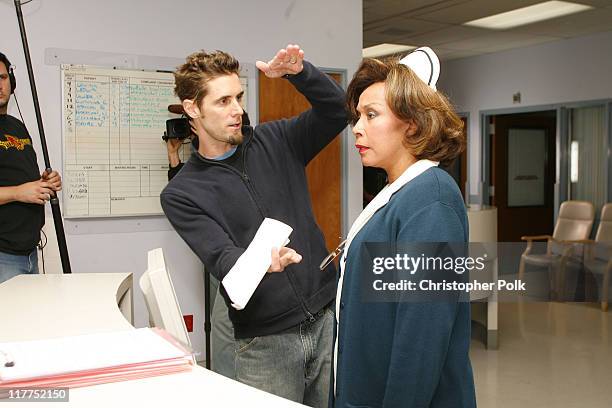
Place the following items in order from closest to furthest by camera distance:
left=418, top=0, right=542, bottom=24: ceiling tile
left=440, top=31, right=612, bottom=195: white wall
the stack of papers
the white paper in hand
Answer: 1. the stack of papers
2. the white paper in hand
3. left=418, top=0, right=542, bottom=24: ceiling tile
4. left=440, top=31, right=612, bottom=195: white wall

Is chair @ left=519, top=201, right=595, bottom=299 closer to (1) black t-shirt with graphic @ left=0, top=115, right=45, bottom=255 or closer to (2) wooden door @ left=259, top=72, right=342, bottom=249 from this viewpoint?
(2) wooden door @ left=259, top=72, right=342, bottom=249

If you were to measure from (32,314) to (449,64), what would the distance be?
779 cm

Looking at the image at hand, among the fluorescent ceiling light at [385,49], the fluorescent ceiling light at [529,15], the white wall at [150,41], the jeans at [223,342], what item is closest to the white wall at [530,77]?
the fluorescent ceiling light at [385,49]

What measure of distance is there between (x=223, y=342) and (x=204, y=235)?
496 millimetres

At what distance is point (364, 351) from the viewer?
139 cm

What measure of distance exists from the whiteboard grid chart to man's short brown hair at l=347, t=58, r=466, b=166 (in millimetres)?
2548

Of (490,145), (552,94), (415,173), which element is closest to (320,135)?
(415,173)

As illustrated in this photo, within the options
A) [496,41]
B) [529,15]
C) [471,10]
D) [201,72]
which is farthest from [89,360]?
[496,41]

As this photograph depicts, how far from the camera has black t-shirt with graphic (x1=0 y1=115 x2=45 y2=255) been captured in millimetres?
2865

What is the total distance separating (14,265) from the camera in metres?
2.85

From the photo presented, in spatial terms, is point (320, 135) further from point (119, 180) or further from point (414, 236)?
point (119, 180)

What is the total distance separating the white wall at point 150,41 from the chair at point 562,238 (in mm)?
2741

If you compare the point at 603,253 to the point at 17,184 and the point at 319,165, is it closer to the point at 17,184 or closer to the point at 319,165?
the point at 319,165

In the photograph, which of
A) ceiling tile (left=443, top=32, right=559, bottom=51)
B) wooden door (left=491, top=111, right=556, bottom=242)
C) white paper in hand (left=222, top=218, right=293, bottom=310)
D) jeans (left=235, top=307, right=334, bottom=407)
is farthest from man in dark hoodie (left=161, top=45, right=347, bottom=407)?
wooden door (left=491, top=111, right=556, bottom=242)
